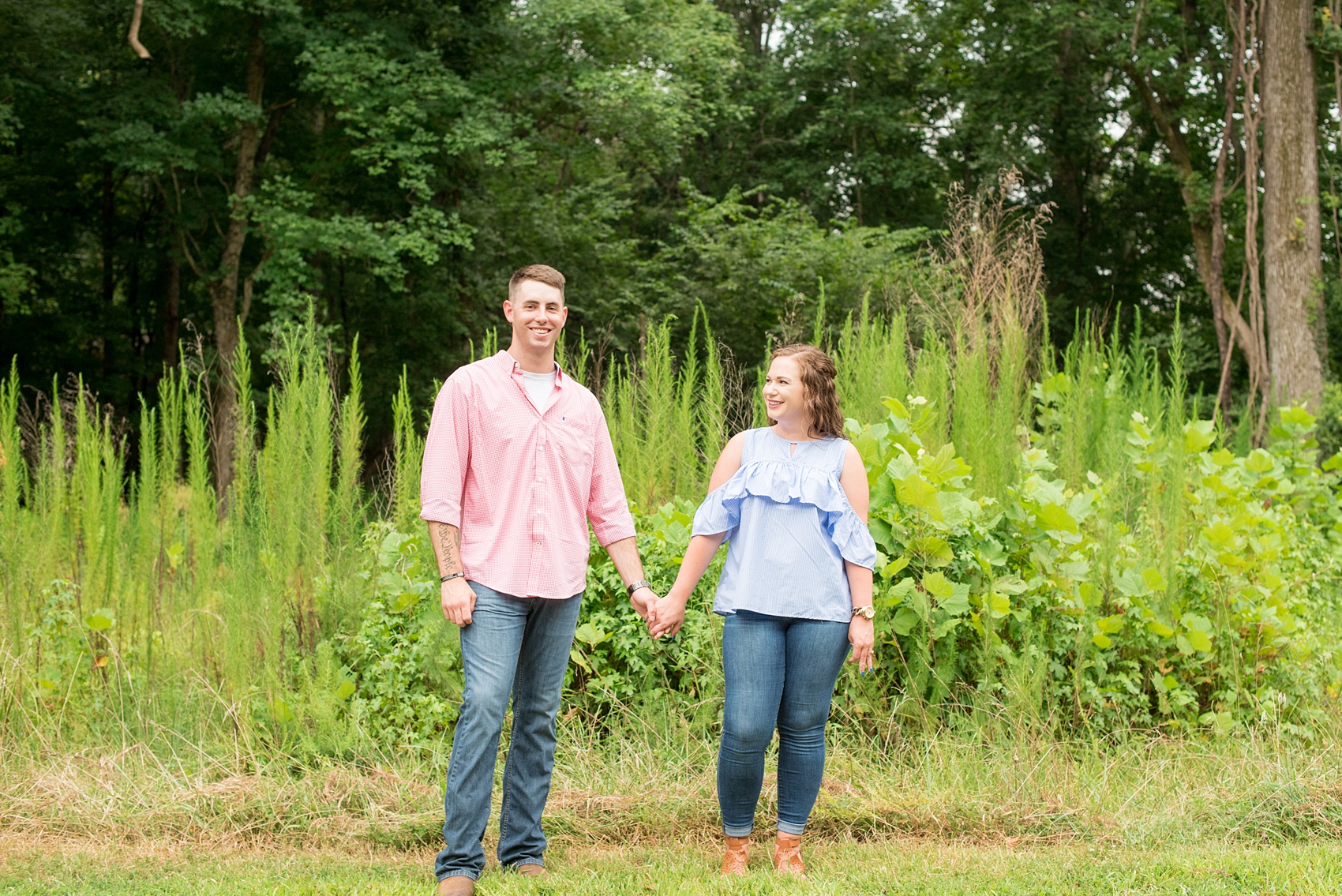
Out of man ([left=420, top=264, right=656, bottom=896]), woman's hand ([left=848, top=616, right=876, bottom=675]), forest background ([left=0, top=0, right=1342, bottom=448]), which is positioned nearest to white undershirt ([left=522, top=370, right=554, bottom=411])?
man ([left=420, top=264, right=656, bottom=896])

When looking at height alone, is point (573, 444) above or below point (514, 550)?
above

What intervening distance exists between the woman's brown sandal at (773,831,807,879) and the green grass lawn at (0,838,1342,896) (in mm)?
53

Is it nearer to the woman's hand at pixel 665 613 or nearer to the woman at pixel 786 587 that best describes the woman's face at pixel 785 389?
the woman at pixel 786 587

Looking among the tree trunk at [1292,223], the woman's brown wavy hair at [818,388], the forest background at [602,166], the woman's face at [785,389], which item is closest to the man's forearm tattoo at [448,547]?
the woman's face at [785,389]

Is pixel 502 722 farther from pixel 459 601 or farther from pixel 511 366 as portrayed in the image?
pixel 511 366

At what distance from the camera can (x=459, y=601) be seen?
308 centimetres

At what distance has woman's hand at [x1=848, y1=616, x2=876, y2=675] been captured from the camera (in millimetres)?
3307

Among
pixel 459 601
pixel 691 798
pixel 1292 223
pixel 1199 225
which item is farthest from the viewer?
pixel 1199 225

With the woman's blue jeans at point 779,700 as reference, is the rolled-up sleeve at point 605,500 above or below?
above

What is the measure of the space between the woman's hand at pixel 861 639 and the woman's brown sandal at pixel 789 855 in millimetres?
581

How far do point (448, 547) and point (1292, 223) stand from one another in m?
12.4

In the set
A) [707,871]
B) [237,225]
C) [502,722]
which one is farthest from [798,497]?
[237,225]

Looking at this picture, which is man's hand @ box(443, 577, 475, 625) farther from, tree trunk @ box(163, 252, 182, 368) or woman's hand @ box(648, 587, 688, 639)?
tree trunk @ box(163, 252, 182, 368)

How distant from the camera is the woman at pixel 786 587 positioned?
10.7 feet
